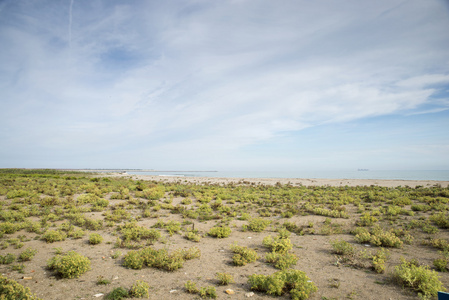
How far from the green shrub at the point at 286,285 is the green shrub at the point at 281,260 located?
162cm

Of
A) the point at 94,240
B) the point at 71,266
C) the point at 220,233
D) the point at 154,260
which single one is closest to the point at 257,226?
the point at 220,233

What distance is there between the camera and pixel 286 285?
24.7ft

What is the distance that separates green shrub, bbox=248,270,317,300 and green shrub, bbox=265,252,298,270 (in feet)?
5.32

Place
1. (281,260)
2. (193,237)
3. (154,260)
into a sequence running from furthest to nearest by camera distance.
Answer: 1. (193,237)
2. (281,260)
3. (154,260)

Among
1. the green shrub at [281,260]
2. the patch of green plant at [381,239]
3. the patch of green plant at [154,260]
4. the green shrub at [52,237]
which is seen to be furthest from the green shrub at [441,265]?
the green shrub at [52,237]

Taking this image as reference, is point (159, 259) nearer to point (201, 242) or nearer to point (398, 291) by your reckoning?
point (201, 242)

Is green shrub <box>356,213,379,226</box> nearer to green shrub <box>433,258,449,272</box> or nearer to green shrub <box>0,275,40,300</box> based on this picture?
green shrub <box>433,258,449,272</box>

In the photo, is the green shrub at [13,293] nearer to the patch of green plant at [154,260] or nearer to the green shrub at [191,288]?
the patch of green plant at [154,260]

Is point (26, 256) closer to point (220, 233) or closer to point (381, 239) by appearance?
point (220, 233)

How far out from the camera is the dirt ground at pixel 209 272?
724 centimetres

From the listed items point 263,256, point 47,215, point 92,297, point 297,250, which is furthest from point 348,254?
point 47,215

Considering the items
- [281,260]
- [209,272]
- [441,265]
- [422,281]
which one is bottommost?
[209,272]

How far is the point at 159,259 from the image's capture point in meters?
9.23

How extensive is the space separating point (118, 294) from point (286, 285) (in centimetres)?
541
